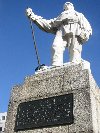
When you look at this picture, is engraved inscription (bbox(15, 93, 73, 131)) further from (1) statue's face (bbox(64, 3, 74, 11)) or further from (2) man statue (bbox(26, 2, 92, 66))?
(1) statue's face (bbox(64, 3, 74, 11))

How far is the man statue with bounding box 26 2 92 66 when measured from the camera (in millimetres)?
7742

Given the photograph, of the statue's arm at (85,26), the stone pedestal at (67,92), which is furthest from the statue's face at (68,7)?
the stone pedestal at (67,92)

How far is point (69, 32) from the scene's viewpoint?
7836 mm

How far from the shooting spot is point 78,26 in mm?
7930

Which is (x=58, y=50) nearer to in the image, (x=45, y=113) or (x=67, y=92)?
(x=67, y=92)

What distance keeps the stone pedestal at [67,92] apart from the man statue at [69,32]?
0.55 meters

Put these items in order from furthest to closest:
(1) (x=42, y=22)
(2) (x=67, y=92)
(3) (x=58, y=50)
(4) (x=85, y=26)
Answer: (1) (x=42, y=22)
(4) (x=85, y=26)
(3) (x=58, y=50)
(2) (x=67, y=92)

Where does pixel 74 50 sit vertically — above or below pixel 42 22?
below

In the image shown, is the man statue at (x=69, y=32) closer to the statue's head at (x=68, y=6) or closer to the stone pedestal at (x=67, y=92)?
the statue's head at (x=68, y=6)

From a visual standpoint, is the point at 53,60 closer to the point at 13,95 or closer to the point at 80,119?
the point at 13,95

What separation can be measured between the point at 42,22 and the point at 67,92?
2588mm

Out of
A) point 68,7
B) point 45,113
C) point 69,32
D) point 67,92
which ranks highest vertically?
point 68,7

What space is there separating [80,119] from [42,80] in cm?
162

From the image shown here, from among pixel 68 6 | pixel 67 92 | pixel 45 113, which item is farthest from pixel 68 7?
pixel 45 113
